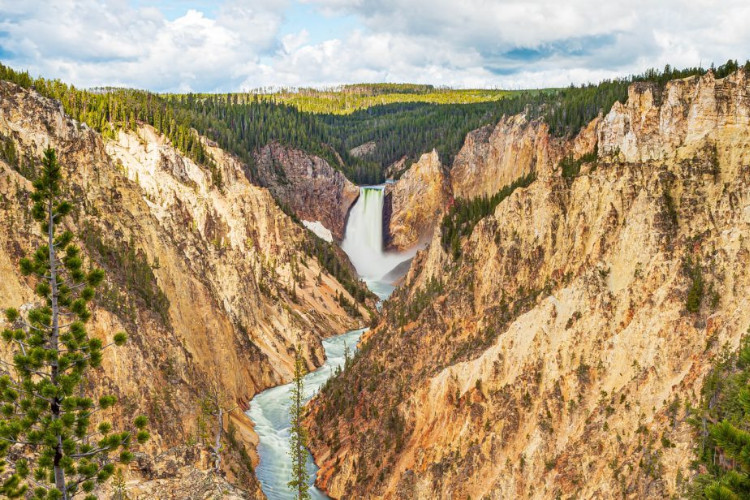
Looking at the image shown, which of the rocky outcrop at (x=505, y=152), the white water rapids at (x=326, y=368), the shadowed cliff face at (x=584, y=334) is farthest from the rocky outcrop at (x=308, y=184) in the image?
the shadowed cliff face at (x=584, y=334)

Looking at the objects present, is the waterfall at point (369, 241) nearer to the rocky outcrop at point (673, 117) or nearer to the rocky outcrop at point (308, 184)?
the rocky outcrop at point (308, 184)

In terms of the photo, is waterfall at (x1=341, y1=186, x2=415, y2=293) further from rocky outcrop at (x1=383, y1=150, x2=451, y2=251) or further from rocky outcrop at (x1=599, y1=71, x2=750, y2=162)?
rocky outcrop at (x1=599, y1=71, x2=750, y2=162)

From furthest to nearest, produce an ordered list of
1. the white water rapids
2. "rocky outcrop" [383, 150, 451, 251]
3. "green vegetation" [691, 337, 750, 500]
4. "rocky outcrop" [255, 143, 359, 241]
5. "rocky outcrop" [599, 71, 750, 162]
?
"rocky outcrop" [255, 143, 359, 241] < "rocky outcrop" [383, 150, 451, 251] < the white water rapids < "rocky outcrop" [599, 71, 750, 162] < "green vegetation" [691, 337, 750, 500]

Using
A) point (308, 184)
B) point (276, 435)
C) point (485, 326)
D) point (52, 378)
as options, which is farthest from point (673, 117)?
point (308, 184)

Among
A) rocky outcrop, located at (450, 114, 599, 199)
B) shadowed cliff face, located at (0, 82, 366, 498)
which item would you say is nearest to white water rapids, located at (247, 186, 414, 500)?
shadowed cliff face, located at (0, 82, 366, 498)

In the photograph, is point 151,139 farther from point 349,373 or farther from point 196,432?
point 196,432

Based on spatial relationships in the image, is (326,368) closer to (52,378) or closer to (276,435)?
(276,435)
